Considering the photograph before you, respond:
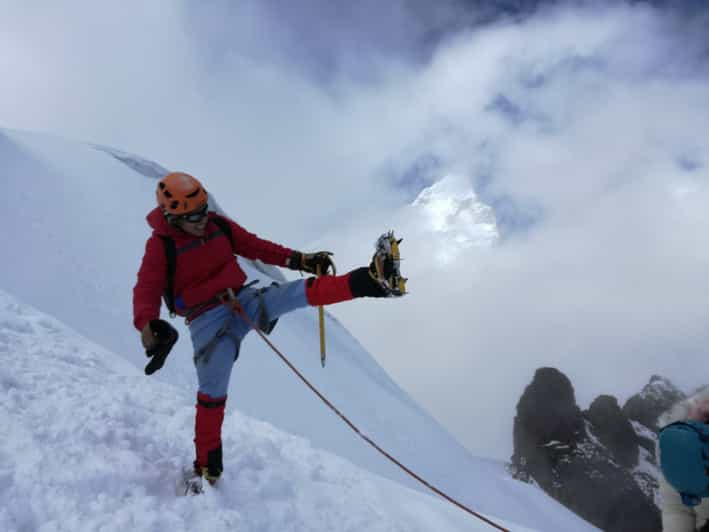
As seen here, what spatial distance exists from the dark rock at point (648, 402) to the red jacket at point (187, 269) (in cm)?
6739

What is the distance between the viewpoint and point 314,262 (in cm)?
374

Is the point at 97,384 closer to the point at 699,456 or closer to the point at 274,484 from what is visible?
the point at 274,484

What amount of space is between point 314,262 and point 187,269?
101 cm

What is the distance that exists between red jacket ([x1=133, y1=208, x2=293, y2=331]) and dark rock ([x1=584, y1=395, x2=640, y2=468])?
56507mm

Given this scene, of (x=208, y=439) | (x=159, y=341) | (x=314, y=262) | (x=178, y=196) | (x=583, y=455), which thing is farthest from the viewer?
(x=583, y=455)

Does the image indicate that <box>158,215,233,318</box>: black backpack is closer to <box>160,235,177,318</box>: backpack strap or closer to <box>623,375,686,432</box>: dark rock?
<box>160,235,177,318</box>: backpack strap

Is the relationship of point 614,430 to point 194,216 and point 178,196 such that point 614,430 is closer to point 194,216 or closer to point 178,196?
point 194,216

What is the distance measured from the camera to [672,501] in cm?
221

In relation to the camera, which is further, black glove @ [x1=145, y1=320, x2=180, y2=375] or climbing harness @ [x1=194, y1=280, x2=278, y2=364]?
climbing harness @ [x1=194, y1=280, x2=278, y2=364]

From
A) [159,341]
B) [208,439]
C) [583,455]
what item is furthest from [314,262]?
[583,455]

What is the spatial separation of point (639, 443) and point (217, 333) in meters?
62.3

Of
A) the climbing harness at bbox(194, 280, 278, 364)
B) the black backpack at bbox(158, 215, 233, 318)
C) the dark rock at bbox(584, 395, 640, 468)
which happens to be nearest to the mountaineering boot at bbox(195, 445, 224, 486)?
the climbing harness at bbox(194, 280, 278, 364)

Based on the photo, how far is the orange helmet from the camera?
329cm

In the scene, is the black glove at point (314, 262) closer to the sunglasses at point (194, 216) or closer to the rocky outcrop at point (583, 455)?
the sunglasses at point (194, 216)
